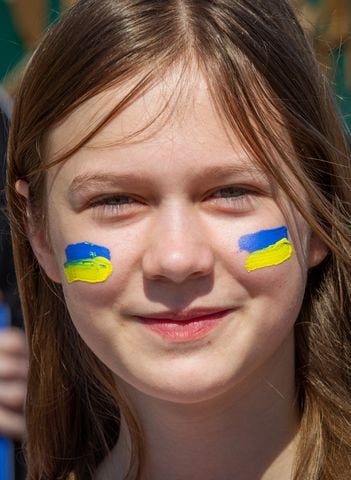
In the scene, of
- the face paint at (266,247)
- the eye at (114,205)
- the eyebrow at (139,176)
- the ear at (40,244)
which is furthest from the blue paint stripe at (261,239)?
the ear at (40,244)

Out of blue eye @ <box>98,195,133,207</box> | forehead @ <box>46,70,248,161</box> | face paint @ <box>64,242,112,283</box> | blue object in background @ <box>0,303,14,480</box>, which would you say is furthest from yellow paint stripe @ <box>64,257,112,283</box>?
blue object in background @ <box>0,303,14,480</box>

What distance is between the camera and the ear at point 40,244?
1944 millimetres

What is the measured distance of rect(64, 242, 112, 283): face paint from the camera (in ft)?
5.64

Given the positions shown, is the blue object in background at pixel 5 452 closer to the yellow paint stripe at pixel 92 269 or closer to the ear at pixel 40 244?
the ear at pixel 40 244

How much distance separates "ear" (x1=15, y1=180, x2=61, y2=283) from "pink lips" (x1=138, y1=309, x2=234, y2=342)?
0.33m

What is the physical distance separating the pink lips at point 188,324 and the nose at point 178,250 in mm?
82

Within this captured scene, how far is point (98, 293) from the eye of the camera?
5.68 feet

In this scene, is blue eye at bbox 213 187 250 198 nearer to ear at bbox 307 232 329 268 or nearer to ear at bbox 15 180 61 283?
ear at bbox 307 232 329 268

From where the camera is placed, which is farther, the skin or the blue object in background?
the blue object in background

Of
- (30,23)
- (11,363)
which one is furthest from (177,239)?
(30,23)

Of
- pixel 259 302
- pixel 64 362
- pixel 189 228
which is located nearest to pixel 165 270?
pixel 189 228

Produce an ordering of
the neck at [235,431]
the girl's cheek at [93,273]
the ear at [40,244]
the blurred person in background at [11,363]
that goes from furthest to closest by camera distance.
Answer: the blurred person in background at [11,363]
the ear at [40,244]
the neck at [235,431]
the girl's cheek at [93,273]

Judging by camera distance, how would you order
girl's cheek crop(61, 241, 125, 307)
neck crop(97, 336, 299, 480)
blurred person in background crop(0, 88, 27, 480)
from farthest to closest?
blurred person in background crop(0, 88, 27, 480)
neck crop(97, 336, 299, 480)
girl's cheek crop(61, 241, 125, 307)

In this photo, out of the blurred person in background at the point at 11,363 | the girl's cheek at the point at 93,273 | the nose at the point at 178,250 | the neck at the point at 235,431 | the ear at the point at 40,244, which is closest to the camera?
the nose at the point at 178,250
